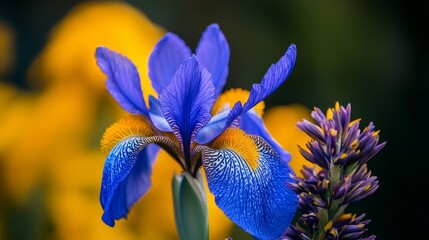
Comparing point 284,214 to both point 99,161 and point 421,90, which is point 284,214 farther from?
point 421,90

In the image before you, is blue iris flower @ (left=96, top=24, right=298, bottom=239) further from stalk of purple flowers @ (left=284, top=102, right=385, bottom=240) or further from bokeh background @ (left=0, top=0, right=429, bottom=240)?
bokeh background @ (left=0, top=0, right=429, bottom=240)

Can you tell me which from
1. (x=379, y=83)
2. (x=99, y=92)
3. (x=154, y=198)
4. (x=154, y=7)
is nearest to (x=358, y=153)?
(x=154, y=198)

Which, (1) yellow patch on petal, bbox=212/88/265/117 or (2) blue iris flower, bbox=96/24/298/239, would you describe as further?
(1) yellow patch on petal, bbox=212/88/265/117

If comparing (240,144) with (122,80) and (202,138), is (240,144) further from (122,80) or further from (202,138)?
(122,80)

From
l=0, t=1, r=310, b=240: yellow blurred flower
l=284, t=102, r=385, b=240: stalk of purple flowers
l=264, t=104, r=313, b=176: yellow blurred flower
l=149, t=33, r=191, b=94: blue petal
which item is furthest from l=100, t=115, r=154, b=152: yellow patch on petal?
l=264, t=104, r=313, b=176: yellow blurred flower

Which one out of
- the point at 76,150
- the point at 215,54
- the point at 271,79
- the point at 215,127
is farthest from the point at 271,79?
the point at 76,150

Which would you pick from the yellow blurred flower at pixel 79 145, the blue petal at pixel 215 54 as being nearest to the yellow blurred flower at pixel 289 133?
the yellow blurred flower at pixel 79 145
